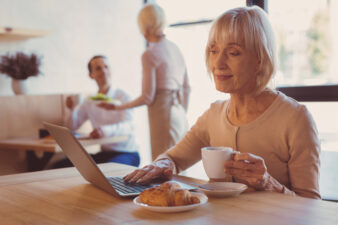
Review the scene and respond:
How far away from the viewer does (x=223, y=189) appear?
109 centimetres

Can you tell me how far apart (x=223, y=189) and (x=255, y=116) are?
44 centimetres

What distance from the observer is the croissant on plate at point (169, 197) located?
0.94 m

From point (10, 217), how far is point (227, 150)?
1.83 ft

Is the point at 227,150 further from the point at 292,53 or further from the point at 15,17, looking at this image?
the point at 15,17

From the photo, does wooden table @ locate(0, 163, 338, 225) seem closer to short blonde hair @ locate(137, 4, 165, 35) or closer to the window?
the window

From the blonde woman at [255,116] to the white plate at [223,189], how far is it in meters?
0.17

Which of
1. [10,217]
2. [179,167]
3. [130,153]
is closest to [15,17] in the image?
[130,153]

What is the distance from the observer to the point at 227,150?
1.07 m

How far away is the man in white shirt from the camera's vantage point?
10.0 ft

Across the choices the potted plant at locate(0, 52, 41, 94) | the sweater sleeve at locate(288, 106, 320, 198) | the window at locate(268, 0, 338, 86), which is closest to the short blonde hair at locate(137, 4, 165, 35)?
the window at locate(268, 0, 338, 86)

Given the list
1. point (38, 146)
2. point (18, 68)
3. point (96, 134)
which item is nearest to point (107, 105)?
point (96, 134)

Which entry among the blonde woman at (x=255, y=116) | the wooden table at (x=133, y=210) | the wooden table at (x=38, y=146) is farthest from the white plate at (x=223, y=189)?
the wooden table at (x=38, y=146)

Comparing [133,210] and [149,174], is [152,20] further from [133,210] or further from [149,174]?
[133,210]

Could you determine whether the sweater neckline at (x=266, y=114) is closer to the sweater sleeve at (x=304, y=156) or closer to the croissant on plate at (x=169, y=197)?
the sweater sleeve at (x=304, y=156)
